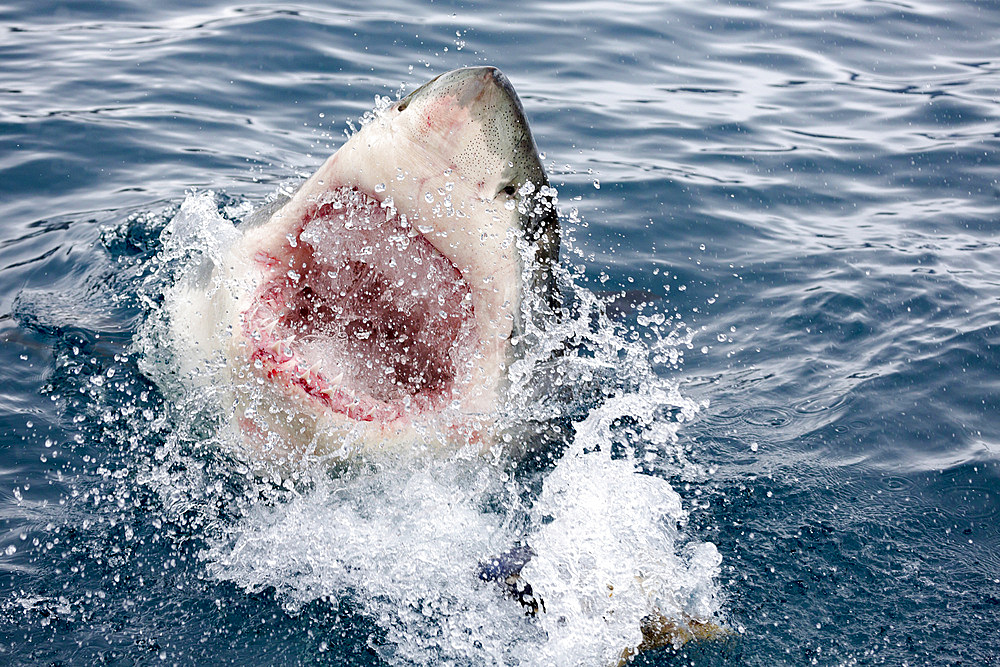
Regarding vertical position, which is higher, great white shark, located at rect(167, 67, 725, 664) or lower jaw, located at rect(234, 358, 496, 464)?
great white shark, located at rect(167, 67, 725, 664)

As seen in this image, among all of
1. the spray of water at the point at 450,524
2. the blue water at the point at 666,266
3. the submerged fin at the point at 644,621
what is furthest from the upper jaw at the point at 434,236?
the blue water at the point at 666,266

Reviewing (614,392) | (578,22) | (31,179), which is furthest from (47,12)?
(614,392)

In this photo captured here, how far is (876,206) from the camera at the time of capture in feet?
19.6

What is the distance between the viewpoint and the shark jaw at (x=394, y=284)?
2.27m

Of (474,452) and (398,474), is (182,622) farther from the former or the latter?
(474,452)

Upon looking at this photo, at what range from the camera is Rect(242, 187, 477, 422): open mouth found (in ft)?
7.45

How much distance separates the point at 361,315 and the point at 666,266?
2.93 m

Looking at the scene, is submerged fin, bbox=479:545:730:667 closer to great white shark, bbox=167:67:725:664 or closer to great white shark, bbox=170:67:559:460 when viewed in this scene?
great white shark, bbox=167:67:725:664

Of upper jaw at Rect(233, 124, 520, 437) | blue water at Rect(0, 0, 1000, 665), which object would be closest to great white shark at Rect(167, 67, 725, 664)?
upper jaw at Rect(233, 124, 520, 437)

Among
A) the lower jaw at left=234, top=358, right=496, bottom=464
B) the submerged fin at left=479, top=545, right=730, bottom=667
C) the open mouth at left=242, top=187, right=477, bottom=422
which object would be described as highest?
the open mouth at left=242, top=187, right=477, bottom=422

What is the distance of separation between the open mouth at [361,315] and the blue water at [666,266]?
22.3 inches

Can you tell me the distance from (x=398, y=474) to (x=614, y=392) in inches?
56.3

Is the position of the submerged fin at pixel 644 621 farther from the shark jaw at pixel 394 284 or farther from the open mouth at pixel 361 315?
the open mouth at pixel 361 315

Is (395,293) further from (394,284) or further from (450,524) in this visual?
(450,524)
